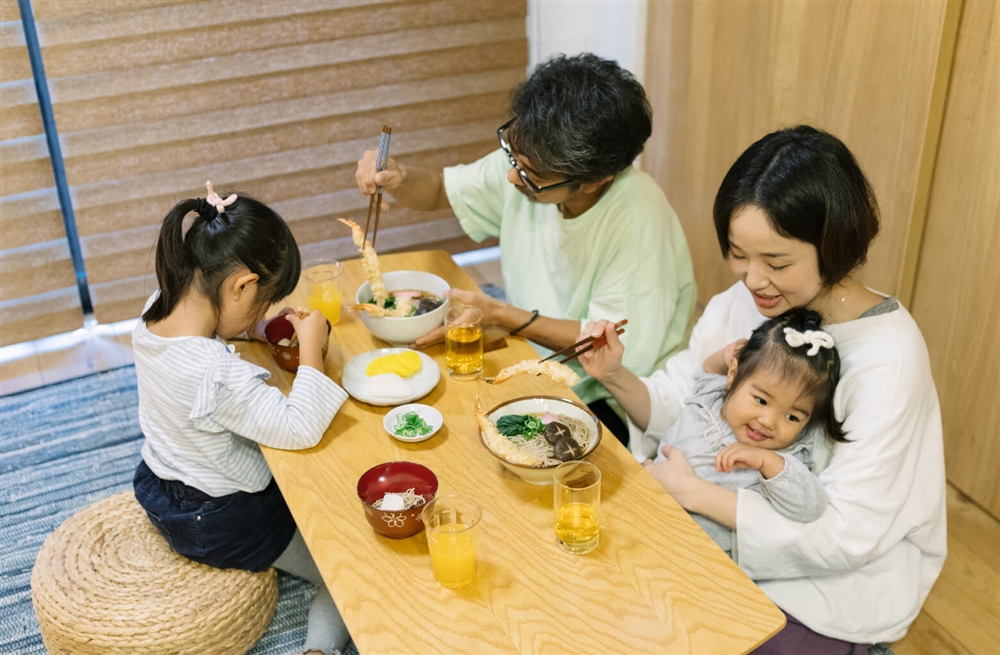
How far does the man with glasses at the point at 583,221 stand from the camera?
6.59ft

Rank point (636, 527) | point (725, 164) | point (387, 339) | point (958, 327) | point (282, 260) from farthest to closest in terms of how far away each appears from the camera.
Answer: point (725, 164), point (958, 327), point (387, 339), point (282, 260), point (636, 527)

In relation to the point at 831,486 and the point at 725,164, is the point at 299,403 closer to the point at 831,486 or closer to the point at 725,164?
the point at 831,486

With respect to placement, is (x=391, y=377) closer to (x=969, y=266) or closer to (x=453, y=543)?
(x=453, y=543)

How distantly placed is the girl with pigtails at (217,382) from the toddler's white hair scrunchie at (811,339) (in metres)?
0.85

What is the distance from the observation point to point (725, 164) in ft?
10.8

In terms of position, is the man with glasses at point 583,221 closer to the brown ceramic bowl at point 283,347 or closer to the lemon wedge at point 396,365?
the lemon wedge at point 396,365

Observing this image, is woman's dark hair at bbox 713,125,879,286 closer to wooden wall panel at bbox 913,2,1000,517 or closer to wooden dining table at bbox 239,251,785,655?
wooden dining table at bbox 239,251,785,655

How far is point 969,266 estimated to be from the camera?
244 centimetres

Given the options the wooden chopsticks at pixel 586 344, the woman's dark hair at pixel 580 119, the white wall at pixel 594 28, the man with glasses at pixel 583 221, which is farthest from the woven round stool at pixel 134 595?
the white wall at pixel 594 28

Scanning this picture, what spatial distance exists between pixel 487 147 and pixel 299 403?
92.9 inches

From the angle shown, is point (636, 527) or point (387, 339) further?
point (387, 339)

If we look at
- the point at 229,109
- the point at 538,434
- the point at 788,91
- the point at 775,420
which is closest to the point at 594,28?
the point at 788,91

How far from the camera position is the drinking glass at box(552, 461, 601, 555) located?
1469 mm

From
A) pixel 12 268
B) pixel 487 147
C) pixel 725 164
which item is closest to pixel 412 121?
pixel 487 147
